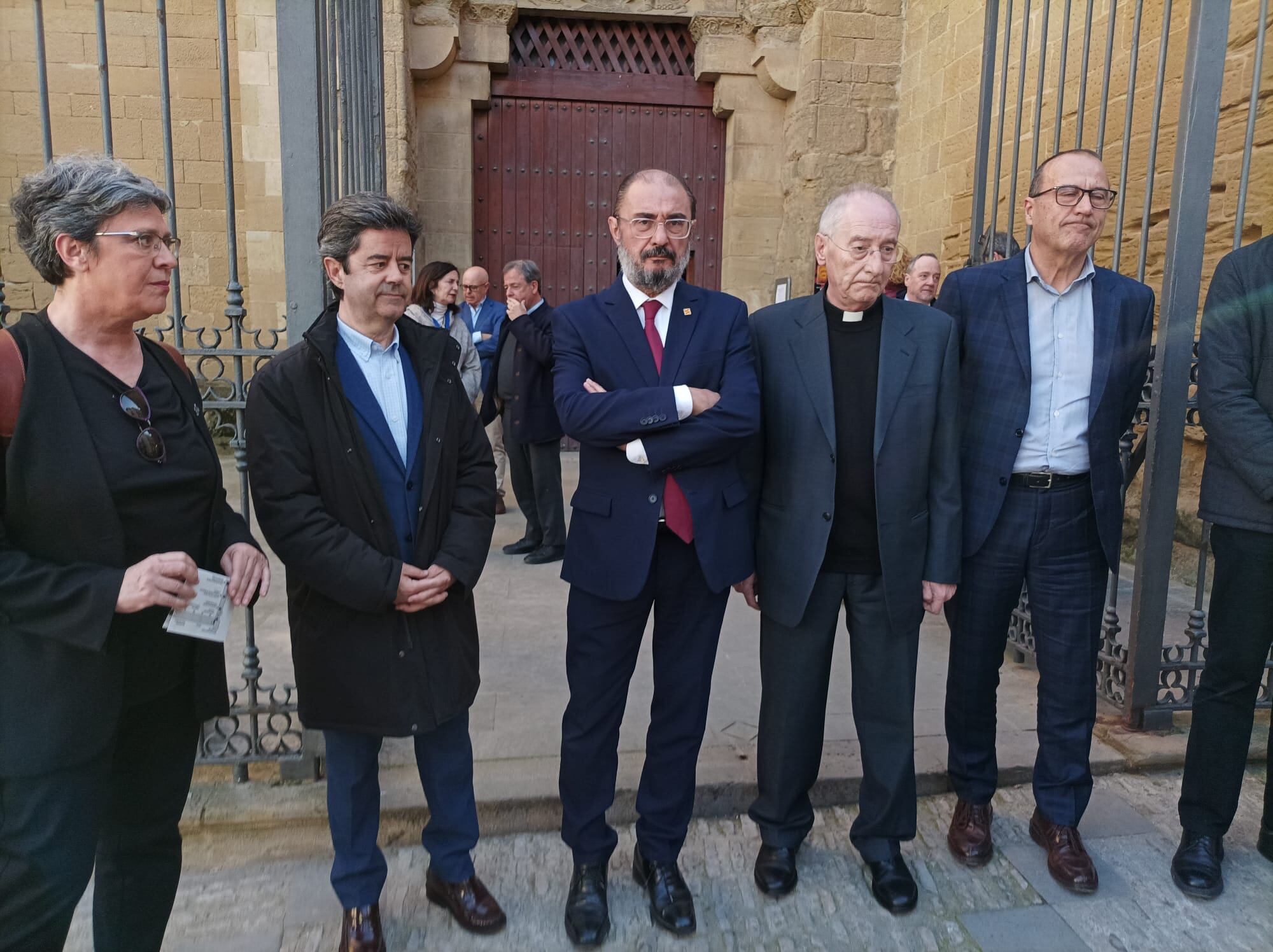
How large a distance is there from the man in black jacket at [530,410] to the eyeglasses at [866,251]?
2444 mm

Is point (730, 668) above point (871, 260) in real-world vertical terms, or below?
below

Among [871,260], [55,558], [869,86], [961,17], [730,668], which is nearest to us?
[55,558]

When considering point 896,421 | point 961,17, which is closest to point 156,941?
point 896,421

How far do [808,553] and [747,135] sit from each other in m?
7.49

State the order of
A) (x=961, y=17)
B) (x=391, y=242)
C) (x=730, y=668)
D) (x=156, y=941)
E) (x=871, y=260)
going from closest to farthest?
1. (x=156, y=941)
2. (x=391, y=242)
3. (x=871, y=260)
4. (x=730, y=668)
5. (x=961, y=17)

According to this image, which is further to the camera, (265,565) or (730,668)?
(730,668)

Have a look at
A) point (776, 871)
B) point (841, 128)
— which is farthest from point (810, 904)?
point (841, 128)

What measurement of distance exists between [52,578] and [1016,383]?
246 centimetres

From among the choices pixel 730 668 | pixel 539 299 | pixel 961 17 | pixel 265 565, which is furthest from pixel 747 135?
pixel 265 565

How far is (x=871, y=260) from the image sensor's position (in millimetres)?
2482

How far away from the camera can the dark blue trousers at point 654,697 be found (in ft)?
8.30

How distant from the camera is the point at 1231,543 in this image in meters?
2.72

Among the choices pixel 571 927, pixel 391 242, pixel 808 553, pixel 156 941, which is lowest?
pixel 571 927

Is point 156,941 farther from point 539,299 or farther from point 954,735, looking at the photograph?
point 539,299
